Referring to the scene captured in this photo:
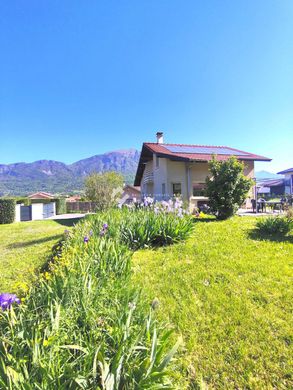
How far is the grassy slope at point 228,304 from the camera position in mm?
2170

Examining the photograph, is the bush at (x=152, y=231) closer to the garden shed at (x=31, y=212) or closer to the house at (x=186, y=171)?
the house at (x=186, y=171)

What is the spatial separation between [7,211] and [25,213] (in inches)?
125

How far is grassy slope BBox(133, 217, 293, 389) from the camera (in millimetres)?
2170

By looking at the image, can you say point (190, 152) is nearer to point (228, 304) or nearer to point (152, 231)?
point (152, 231)

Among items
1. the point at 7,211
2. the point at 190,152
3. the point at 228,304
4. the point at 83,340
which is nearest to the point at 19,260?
the point at 83,340

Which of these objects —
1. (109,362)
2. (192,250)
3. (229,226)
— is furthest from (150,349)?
(229,226)

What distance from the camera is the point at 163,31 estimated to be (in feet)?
32.5

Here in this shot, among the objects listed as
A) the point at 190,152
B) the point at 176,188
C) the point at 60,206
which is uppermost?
the point at 190,152

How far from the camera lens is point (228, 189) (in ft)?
28.9

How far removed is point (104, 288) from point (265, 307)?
7.50 feet

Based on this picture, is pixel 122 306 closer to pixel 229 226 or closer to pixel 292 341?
pixel 292 341

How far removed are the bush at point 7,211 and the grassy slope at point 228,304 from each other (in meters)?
16.9

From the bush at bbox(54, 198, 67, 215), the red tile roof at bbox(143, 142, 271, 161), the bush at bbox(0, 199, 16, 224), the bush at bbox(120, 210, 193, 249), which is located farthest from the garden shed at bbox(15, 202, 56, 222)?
the bush at bbox(120, 210, 193, 249)

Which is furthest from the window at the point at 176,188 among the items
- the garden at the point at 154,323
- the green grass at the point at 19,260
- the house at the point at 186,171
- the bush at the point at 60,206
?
the bush at the point at 60,206
